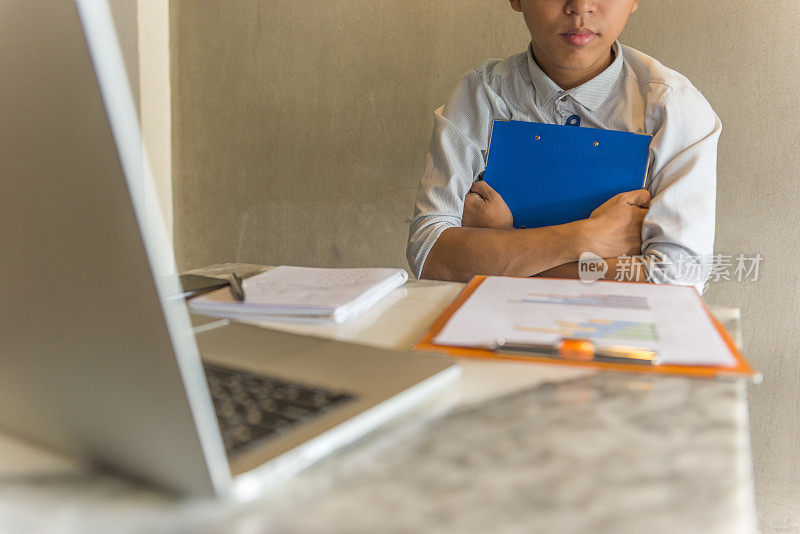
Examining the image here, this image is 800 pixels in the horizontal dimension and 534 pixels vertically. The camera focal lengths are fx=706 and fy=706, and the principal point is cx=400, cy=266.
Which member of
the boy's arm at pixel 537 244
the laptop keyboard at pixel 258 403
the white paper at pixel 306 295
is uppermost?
the laptop keyboard at pixel 258 403

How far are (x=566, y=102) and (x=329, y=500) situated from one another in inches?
48.6

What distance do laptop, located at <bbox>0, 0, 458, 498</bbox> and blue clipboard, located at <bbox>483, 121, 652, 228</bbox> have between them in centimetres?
103

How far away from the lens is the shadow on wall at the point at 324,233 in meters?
2.03

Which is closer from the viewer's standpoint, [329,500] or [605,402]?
[329,500]

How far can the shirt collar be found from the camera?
1.40 m

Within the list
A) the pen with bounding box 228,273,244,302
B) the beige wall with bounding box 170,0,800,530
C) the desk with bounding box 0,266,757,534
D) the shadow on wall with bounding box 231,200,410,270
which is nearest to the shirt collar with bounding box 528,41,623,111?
the beige wall with bounding box 170,0,800,530

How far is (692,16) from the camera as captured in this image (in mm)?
1705

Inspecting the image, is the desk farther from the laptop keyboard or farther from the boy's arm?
the boy's arm

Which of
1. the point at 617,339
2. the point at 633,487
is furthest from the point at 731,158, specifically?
the point at 633,487

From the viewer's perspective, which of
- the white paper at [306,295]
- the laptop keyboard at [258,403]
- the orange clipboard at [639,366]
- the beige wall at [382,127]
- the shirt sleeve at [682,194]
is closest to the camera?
the laptop keyboard at [258,403]

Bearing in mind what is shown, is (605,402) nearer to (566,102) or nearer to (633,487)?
(633,487)

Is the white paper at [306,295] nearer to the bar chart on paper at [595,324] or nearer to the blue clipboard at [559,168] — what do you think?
the bar chart on paper at [595,324]

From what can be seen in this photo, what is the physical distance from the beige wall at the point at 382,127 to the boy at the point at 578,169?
0.36 m

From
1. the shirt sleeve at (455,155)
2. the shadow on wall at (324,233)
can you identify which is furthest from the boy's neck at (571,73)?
the shadow on wall at (324,233)
